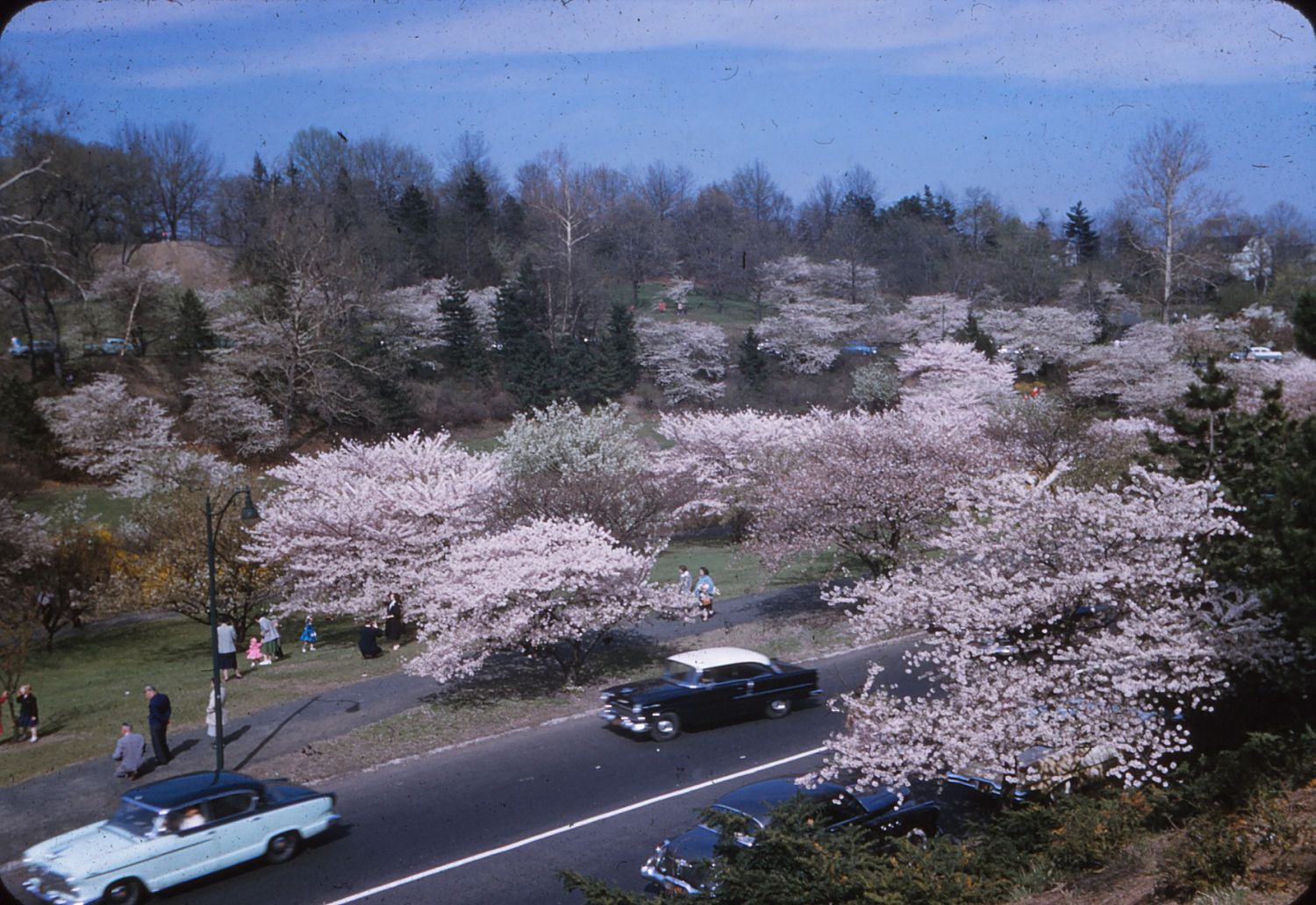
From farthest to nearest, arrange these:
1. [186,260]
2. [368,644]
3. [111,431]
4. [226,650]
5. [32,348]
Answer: [186,260] < [32,348] < [111,431] < [368,644] < [226,650]

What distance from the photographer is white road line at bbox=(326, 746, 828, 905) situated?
10883 mm

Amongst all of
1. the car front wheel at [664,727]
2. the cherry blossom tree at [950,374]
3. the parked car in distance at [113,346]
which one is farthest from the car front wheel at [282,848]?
the parked car in distance at [113,346]

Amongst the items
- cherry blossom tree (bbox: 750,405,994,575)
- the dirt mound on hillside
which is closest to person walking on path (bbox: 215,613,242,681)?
cherry blossom tree (bbox: 750,405,994,575)

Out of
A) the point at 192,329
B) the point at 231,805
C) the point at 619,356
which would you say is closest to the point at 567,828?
A: the point at 231,805

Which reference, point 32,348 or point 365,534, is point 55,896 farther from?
point 32,348

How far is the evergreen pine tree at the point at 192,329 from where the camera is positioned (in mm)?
47750

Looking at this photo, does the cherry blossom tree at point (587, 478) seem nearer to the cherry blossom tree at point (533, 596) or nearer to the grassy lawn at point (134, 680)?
the cherry blossom tree at point (533, 596)

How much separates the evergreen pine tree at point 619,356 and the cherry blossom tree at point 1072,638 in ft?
146

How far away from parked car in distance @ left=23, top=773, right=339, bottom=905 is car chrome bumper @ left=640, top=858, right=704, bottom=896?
4327mm

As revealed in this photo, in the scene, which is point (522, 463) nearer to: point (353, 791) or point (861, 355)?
point (353, 791)

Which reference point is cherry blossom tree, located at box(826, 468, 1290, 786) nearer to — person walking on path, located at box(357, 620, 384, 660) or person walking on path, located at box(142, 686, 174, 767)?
person walking on path, located at box(142, 686, 174, 767)

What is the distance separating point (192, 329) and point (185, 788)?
41.6 metres

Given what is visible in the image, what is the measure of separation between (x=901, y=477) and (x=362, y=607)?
12.9m

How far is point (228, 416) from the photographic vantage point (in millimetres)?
44344
